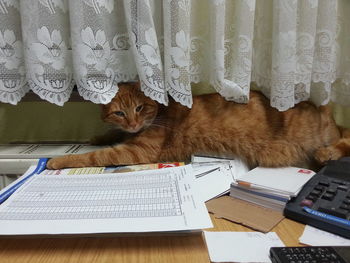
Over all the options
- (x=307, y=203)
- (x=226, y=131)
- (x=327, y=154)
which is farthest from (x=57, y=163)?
(x=327, y=154)

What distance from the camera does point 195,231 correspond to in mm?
570

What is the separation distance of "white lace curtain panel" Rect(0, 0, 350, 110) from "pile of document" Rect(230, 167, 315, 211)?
24 centimetres

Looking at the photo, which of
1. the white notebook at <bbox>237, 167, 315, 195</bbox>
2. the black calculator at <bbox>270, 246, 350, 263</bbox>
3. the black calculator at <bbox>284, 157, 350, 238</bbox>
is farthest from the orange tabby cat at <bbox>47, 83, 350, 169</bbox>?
the black calculator at <bbox>270, 246, 350, 263</bbox>

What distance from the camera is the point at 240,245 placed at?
0.58 m

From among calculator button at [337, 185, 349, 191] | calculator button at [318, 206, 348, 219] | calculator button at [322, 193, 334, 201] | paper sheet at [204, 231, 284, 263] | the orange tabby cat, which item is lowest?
paper sheet at [204, 231, 284, 263]

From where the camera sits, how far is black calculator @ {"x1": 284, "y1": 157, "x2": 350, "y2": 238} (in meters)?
0.61

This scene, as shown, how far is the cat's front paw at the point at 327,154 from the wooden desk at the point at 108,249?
478mm

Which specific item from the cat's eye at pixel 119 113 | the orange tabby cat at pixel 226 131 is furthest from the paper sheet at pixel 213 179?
the cat's eye at pixel 119 113

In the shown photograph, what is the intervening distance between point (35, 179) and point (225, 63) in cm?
71

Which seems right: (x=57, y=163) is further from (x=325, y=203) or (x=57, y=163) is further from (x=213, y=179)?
(x=325, y=203)

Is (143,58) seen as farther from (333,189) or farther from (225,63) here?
(333,189)

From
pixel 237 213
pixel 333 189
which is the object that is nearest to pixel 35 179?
pixel 237 213

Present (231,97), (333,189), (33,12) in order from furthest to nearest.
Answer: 1. (231,97)
2. (33,12)
3. (333,189)

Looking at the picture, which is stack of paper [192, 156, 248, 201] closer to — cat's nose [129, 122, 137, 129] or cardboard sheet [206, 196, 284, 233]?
cardboard sheet [206, 196, 284, 233]
